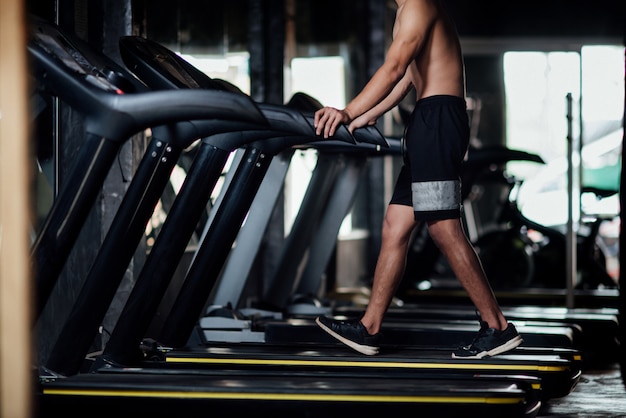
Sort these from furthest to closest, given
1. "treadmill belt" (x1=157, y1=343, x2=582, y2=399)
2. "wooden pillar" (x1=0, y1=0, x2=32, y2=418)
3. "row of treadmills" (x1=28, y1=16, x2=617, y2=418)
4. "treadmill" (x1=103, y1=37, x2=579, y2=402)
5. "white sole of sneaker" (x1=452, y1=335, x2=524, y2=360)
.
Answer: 1. "white sole of sneaker" (x1=452, y1=335, x2=524, y2=360)
2. "treadmill belt" (x1=157, y1=343, x2=582, y2=399)
3. "treadmill" (x1=103, y1=37, x2=579, y2=402)
4. "row of treadmills" (x1=28, y1=16, x2=617, y2=418)
5. "wooden pillar" (x1=0, y1=0, x2=32, y2=418)

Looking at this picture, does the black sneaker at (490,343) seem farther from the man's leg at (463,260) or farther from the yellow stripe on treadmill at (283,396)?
the yellow stripe on treadmill at (283,396)

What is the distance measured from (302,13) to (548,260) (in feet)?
8.74

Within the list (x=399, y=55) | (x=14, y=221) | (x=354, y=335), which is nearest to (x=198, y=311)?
(x=354, y=335)

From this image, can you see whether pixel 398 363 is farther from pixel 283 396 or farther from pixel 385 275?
pixel 283 396

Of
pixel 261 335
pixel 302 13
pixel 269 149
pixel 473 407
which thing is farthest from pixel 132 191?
pixel 302 13

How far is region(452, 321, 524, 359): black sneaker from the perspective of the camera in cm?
350

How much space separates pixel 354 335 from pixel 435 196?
0.60m

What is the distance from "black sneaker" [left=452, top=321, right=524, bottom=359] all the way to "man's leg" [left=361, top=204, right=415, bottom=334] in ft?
1.06

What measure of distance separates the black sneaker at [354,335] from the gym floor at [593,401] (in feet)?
2.09

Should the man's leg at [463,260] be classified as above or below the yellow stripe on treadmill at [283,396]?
above

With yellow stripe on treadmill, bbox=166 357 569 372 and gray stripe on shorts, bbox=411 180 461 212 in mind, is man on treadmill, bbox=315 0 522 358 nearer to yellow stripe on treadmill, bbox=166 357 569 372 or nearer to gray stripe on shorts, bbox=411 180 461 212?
gray stripe on shorts, bbox=411 180 461 212

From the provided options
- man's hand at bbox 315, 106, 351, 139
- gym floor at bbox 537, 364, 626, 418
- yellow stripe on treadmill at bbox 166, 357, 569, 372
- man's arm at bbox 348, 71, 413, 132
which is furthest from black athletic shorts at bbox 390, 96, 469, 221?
gym floor at bbox 537, 364, 626, 418

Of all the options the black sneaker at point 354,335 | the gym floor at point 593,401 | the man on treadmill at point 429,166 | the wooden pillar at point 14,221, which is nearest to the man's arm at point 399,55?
the man on treadmill at point 429,166

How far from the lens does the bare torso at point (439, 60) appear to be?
3477 mm
